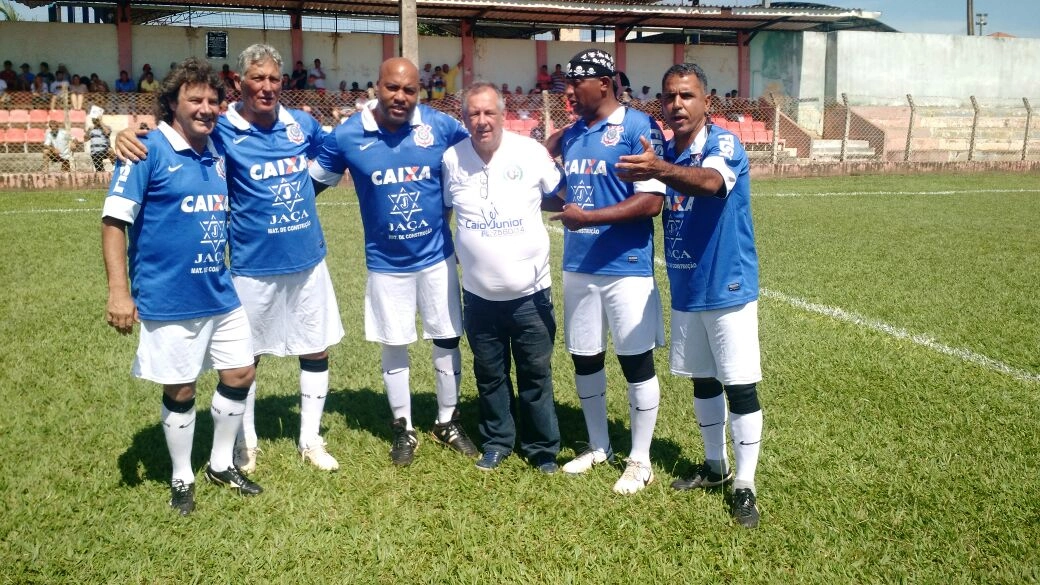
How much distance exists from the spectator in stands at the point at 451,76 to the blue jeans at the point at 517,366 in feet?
84.5

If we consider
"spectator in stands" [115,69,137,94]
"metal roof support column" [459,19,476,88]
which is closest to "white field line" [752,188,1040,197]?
"metal roof support column" [459,19,476,88]

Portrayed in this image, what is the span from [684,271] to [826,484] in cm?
137

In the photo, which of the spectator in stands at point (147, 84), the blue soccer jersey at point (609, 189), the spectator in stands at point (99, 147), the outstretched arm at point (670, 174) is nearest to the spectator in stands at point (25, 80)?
the spectator in stands at point (147, 84)

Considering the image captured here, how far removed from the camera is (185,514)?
4.43 meters

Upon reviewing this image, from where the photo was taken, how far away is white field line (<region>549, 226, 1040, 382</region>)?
21.5 ft

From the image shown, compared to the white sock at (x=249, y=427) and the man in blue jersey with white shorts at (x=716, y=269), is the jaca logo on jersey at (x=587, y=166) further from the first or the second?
the white sock at (x=249, y=427)

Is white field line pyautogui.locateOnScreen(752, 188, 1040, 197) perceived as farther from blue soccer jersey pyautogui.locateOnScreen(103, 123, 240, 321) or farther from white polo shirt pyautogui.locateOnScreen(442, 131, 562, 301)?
blue soccer jersey pyautogui.locateOnScreen(103, 123, 240, 321)

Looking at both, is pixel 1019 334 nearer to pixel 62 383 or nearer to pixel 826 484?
pixel 826 484

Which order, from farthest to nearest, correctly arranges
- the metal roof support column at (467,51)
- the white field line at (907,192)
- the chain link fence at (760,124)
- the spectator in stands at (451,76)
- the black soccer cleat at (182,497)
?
A: the metal roof support column at (467,51), the spectator in stands at (451,76), the chain link fence at (760,124), the white field line at (907,192), the black soccer cleat at (182,497)

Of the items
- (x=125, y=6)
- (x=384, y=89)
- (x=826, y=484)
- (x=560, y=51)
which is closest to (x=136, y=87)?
(x=125, y=6)

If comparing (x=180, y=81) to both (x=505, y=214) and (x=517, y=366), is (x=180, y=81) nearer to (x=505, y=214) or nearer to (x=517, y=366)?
(x=505, y=214)

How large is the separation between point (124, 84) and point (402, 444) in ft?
79.0

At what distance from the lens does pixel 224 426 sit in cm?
475

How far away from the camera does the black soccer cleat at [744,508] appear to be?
13.9ft
